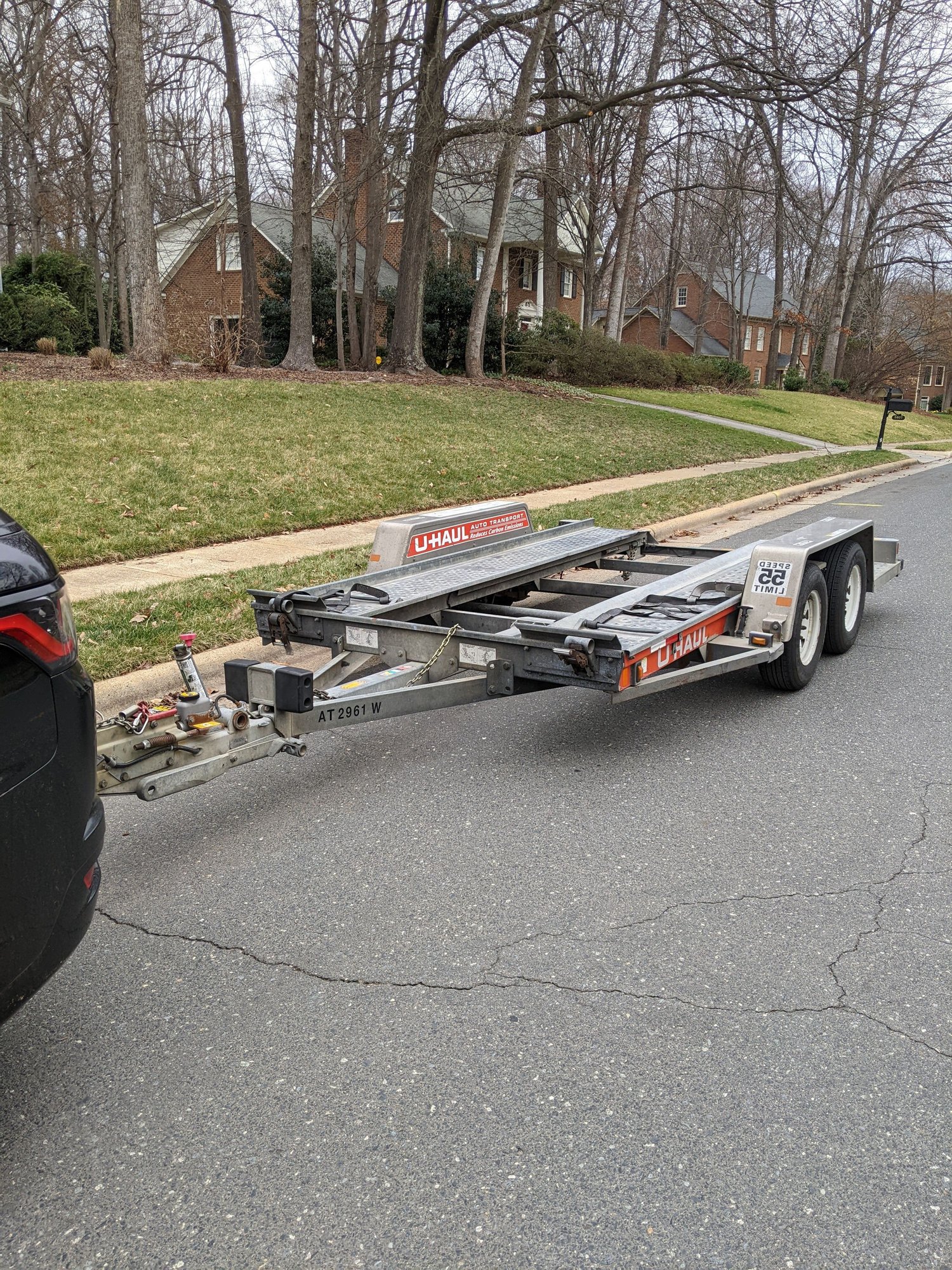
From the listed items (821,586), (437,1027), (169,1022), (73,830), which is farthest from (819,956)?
(821,586)

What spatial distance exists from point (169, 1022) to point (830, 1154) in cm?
182

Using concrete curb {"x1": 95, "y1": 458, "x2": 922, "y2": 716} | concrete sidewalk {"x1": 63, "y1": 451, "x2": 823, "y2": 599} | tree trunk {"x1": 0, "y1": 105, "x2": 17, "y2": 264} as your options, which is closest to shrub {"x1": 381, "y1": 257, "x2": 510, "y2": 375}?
tree trunk {"x1": 0, "y1": 105, "x2": 17, "y2": 264}

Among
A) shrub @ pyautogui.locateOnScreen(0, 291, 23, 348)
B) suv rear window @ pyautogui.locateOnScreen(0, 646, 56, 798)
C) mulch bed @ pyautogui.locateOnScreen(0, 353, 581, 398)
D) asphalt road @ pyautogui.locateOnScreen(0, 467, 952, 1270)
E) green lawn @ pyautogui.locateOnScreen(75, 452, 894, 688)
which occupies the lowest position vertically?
asphalt road @ pyautogui.locateOnScreen(0, 467, 952, 1270)

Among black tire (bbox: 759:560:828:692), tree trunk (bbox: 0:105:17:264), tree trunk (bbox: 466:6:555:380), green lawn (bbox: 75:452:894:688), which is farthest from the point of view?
tree trunk (bbox: 0:105:17:264)

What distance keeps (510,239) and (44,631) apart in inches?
1788

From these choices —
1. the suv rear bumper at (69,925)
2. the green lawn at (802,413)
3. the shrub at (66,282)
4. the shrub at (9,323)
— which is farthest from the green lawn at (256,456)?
the shrub at (66,282)

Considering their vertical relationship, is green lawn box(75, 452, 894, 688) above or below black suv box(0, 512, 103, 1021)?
below

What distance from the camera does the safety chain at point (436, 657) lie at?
15.1 ft

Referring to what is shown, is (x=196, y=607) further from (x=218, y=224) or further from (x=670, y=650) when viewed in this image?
(x=218, y=224)

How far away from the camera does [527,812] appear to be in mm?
4387

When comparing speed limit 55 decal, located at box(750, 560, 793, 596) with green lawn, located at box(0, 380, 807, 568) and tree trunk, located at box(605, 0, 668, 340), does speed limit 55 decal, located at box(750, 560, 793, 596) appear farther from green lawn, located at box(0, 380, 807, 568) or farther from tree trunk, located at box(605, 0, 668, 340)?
tree trunk, located at box(605, 0, 668, 340)

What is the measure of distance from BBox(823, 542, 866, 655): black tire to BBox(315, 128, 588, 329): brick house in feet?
99.0

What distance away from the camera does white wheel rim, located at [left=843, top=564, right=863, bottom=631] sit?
22.1 feet

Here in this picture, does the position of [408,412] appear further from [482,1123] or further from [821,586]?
[482,1123]
